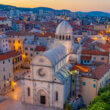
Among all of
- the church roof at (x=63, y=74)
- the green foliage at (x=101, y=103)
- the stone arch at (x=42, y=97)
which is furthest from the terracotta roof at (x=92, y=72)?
the stone arch at (x=42, y=97)

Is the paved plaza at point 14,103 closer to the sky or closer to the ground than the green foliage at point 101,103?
closer to the ground

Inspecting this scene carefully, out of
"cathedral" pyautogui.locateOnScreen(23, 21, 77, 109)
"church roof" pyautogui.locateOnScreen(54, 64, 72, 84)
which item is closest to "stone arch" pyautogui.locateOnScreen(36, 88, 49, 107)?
"cathedral" pyautogui.locateOnScreen(23, 21, 77, 109)

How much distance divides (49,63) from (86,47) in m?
32.2

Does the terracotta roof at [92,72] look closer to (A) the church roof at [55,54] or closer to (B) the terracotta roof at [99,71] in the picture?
(B) the terracotta roof at [99,71]

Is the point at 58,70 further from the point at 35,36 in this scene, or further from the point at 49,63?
the point at 35,36

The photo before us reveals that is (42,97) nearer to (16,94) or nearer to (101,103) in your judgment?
(16,94)

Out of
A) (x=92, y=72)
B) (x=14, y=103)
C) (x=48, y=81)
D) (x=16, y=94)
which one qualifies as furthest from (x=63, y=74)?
(x=16, y=94)

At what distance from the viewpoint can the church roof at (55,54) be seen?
4197 centimetres

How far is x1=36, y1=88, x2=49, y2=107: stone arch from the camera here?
4412 centimetres

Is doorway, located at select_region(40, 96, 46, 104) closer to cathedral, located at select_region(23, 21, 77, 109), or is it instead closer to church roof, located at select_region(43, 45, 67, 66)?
cathedral, located at select_region(23, 21, 77, 109)

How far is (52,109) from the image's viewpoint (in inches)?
1678

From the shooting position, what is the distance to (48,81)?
42.8m

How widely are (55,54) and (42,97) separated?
436 inches

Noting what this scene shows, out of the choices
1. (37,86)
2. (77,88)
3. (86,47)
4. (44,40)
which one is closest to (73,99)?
(77,88)
